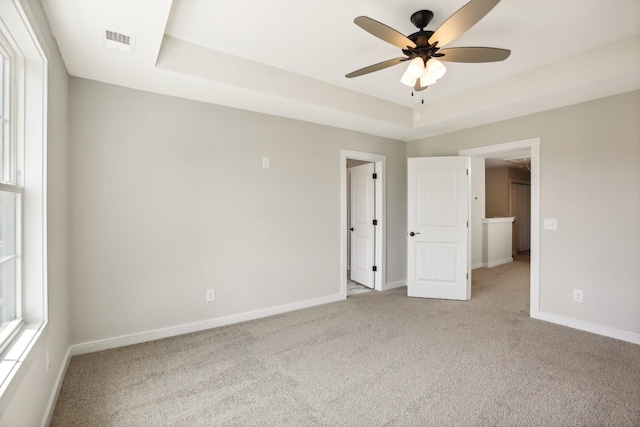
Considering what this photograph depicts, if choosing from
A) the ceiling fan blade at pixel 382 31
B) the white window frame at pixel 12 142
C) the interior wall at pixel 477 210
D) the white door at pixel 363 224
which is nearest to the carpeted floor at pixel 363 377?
the white window frame at pixel 12 142

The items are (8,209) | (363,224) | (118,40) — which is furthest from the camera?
(363,224)

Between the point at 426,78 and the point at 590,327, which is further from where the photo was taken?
the point at 590,327

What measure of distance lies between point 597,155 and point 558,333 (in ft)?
5.99

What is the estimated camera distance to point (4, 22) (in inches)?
54.5

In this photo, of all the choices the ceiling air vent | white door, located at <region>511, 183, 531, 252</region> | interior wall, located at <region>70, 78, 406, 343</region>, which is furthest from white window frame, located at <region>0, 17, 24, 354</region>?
white door, located at <region>511, 183, 531, 252</region>

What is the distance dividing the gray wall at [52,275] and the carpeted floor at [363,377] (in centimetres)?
28

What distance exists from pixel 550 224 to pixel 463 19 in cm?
267

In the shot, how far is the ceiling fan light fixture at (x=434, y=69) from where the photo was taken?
2.12 m

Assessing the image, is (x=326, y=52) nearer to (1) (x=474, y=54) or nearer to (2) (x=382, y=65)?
(2) (x=382, y=65)

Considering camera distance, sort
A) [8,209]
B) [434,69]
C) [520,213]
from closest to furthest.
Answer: [8,209]
[434,69]
[520,213]

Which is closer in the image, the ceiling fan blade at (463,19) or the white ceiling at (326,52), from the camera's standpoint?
the ceiling fan blade at (463,19)

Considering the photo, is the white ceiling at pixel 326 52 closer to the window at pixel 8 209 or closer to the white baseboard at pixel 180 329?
the window at pixel 8 209

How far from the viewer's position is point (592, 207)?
9.83ft

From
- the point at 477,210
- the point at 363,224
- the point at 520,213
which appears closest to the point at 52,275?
the point at 363,224
